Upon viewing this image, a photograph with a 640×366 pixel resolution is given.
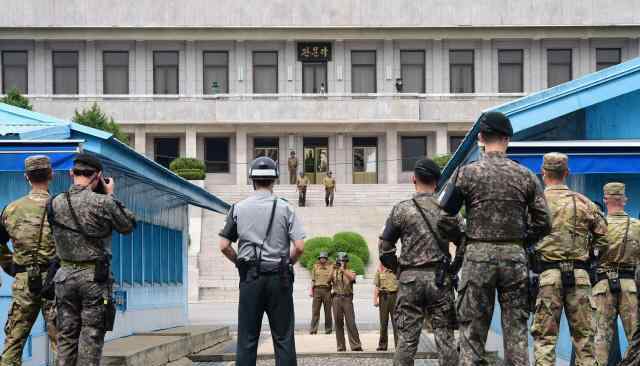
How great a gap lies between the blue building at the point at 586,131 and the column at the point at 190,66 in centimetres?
4888

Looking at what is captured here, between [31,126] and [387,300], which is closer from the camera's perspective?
[31,126]

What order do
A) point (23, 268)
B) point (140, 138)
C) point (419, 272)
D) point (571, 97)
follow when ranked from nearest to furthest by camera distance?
point (419, 272)
point (23, 268)
point (571, 97)
point (140, 138)

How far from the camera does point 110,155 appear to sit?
16.0 meters

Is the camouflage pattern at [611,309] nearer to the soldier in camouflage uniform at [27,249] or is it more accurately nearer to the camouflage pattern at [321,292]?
the soldier in camouflage uniform at [27,249]

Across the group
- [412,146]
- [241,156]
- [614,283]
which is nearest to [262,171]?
[614,283]

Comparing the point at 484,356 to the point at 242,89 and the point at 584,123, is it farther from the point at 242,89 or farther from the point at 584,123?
the point at 242,89

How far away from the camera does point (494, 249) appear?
9484 mm

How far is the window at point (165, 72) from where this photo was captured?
6838 centimetres

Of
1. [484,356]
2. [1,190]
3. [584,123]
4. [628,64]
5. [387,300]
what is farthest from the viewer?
[387,300]

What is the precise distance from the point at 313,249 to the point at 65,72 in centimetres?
2721

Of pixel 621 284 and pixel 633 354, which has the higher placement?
pixel 621 284

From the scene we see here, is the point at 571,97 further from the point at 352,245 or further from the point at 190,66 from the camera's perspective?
the point at 190,66

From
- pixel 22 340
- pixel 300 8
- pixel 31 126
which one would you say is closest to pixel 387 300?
pixel 31 126

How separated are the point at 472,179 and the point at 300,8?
58380 millimetres
